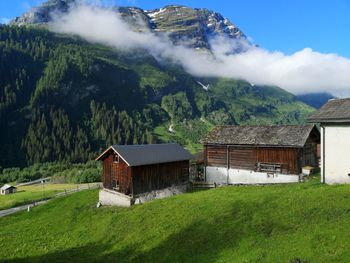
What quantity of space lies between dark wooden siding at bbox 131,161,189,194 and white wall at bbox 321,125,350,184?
22055mm

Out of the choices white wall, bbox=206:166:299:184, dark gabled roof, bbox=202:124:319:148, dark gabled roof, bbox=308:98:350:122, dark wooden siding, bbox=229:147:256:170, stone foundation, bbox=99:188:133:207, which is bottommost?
stone foundation, bbox=99:188:133:207

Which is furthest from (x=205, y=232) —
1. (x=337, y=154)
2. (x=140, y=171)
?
(x=140, y=171)

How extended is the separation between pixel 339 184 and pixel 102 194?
97.4 feet

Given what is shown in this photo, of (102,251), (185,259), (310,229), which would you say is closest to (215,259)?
(185,259)

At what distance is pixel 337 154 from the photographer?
36719 mm

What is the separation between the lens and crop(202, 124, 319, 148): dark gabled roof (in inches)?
2032

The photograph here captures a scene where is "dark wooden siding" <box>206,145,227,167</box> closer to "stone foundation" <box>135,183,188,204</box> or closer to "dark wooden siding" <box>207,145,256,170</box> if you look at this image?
"dark wooden siding" <box>207,145,256,170</box>

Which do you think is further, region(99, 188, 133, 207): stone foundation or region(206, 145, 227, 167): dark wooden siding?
region(206, 145, 227, 167): dark wooden siding

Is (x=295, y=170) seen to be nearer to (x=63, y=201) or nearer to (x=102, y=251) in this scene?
(x=102, y=251)

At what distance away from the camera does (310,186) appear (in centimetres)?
3822

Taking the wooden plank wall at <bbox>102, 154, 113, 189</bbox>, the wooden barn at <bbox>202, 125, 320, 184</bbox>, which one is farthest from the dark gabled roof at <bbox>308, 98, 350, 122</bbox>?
the wooden plank wall at <bbox>102, 154, 113, 189</bbox>

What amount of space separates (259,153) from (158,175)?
15073 millimetres

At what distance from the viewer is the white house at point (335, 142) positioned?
36.0 m

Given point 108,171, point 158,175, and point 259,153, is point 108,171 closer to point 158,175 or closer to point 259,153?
point 158,175
